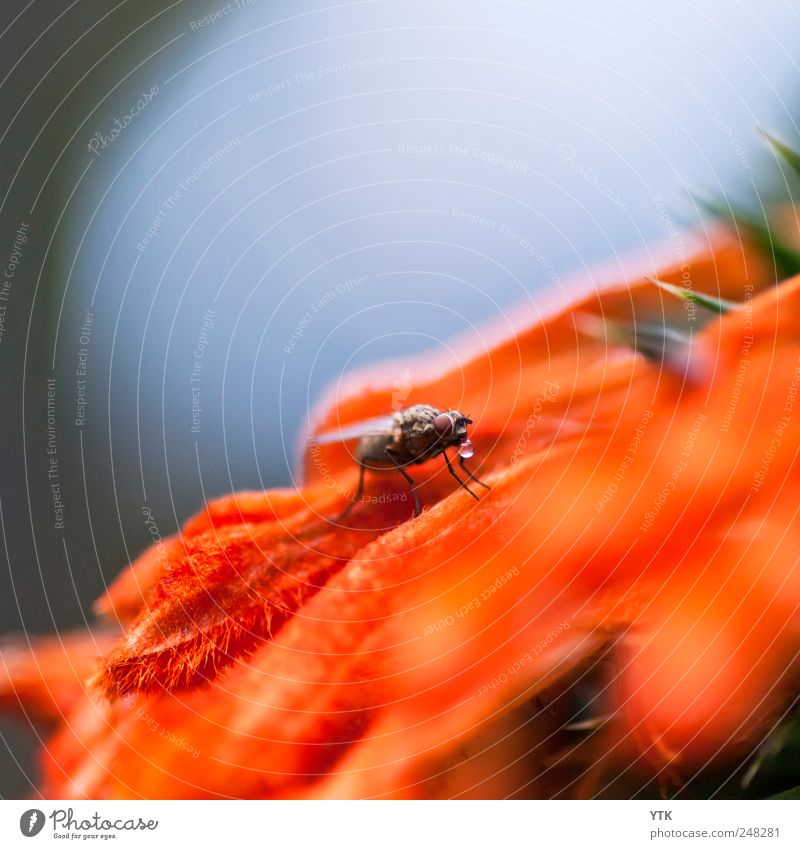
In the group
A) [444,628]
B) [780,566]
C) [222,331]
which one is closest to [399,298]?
[222,331]

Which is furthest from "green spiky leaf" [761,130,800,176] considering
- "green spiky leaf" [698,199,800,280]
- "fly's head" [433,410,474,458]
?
"fly's head" [433,410,474,458]

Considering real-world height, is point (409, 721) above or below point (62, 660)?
below

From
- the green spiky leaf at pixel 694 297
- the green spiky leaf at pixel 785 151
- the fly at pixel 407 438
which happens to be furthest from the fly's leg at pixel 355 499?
the green spiky leaf at pixel 785 151

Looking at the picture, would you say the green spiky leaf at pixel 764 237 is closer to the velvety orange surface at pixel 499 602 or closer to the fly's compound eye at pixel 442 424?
the velvety orange surface at pixel 499 602

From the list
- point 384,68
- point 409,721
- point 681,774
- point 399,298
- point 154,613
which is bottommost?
point 681,774

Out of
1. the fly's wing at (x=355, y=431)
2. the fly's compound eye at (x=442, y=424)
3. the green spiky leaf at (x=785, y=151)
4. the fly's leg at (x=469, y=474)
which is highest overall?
the green spiky leaf at (x=785, y=151)

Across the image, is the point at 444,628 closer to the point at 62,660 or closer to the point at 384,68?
the point at 62,660
